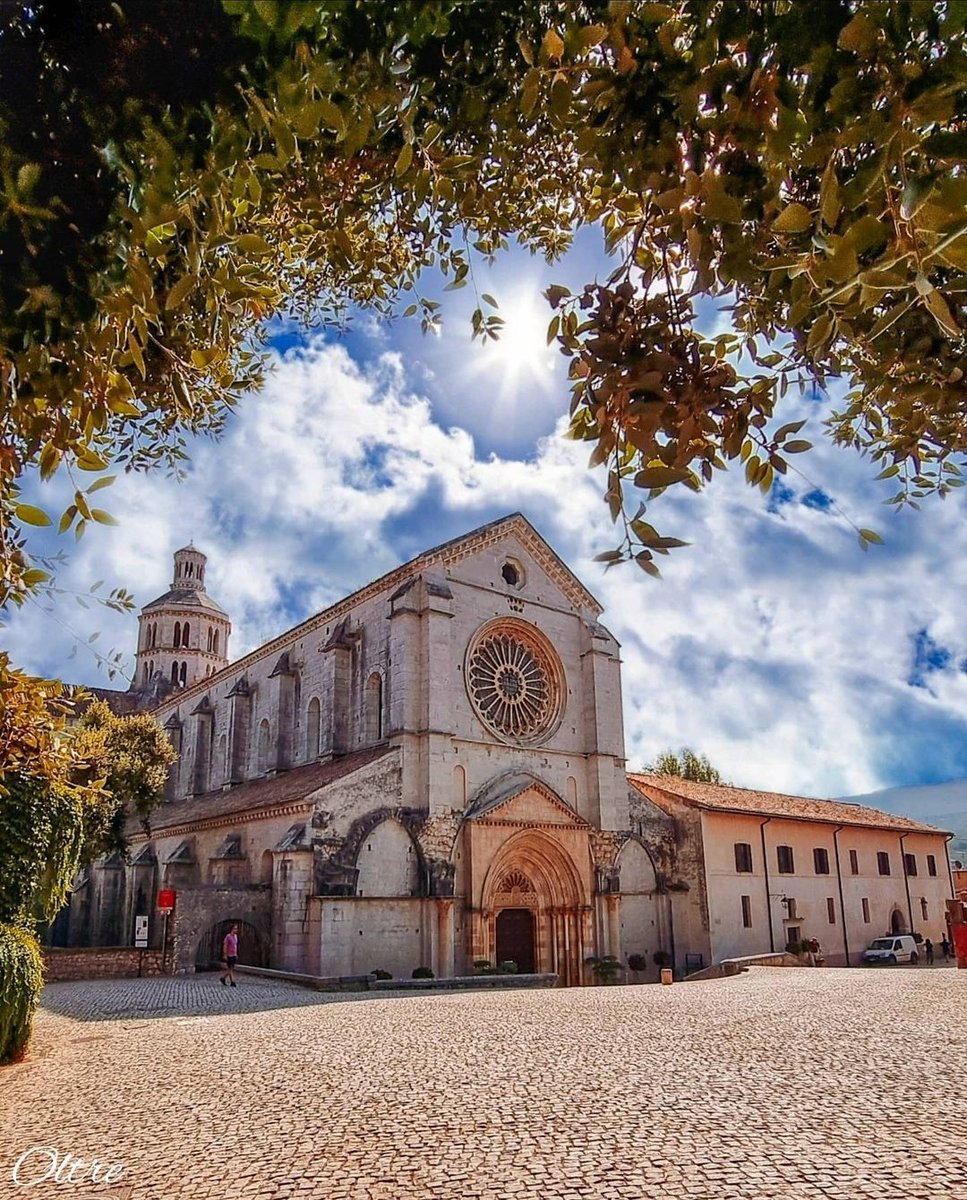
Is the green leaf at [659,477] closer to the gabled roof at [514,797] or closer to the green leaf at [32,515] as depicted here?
the green leaf at [32,515]

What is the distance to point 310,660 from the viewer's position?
34719 millimetres

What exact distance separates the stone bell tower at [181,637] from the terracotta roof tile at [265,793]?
1903cm

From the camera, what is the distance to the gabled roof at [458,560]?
97.0 feet

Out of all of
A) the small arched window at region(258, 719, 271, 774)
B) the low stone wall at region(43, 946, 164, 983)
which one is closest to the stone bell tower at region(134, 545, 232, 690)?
the small arched window at region(258, 719, 271, 774)

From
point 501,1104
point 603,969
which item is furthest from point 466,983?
point 501,1104

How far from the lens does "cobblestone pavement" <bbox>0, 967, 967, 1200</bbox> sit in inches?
237

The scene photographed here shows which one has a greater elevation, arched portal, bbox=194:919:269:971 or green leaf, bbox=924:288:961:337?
green leaf, bbox=924:288:961:337

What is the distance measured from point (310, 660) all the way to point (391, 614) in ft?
25.0

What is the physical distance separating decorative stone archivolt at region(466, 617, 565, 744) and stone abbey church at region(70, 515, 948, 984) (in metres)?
0.09

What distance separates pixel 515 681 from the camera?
3100 centimetres

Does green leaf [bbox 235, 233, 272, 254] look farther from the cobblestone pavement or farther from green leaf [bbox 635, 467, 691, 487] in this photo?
the cobblestone pavement

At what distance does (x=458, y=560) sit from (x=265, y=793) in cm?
1123

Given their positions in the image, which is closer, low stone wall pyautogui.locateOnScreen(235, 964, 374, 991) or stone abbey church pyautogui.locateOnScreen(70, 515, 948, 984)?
low stone wall pyautogui.locateOnScreen(235, 964, 374, 991)

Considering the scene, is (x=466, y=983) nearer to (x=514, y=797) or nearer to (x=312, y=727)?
(x=514, y=797)
